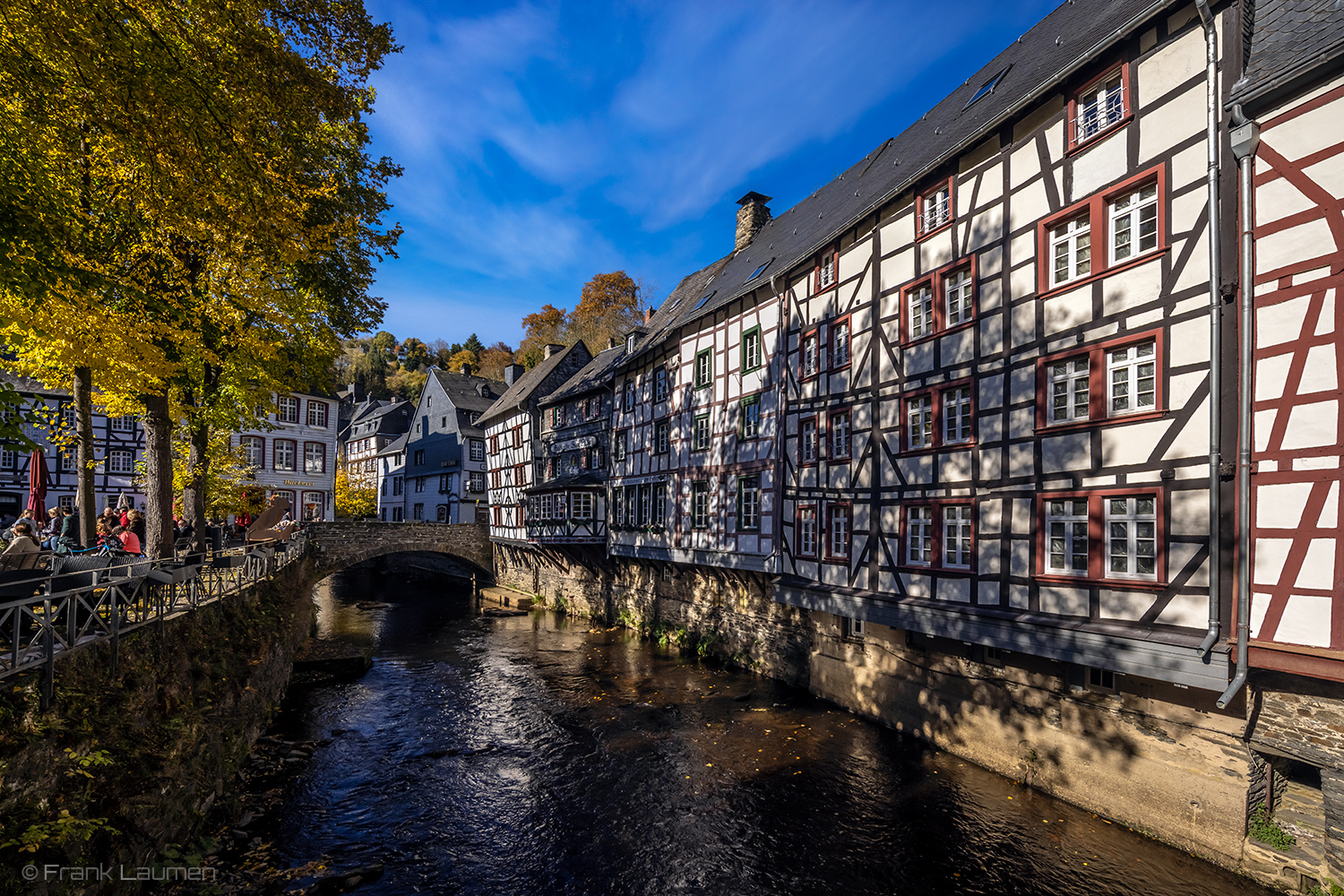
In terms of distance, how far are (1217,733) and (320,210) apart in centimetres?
1688

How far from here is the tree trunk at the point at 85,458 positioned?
37.2ft

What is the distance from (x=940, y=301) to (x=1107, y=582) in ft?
19.8

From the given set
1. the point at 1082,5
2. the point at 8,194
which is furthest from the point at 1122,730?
the point at 8,194

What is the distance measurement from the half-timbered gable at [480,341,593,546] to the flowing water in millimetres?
16545

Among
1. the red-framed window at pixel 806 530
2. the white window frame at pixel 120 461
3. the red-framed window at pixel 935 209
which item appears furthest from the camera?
the white window frame at pixel 120 461

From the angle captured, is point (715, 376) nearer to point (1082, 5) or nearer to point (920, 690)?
point (920, 690)

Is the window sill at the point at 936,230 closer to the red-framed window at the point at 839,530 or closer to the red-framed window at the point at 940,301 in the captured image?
the red-framed window at the point at 940,301

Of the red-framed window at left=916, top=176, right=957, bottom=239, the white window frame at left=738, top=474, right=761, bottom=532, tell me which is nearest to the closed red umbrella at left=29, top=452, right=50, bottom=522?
the white window frame at left=738, top=474, right=761, bottom=532

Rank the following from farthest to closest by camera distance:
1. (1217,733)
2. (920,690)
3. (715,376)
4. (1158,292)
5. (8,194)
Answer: (715,376)
(920,690)
(1158,292)
(1217,733)
(8,194)

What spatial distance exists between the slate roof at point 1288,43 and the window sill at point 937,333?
4628 millimetres

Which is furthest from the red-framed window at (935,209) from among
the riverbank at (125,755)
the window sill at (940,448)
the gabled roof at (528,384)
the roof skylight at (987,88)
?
the gabled roof at (528,384)

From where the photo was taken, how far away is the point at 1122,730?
9.91 metres

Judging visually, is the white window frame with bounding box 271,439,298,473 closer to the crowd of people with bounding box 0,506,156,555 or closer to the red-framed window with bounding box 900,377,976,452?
the crowd of people with bounding box 0,506,156,555

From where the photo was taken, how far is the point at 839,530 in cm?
1537
